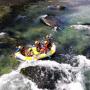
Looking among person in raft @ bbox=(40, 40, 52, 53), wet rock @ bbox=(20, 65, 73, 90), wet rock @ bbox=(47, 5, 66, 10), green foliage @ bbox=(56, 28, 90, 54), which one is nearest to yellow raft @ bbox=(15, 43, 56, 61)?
person in raft @ bbox=(40, 40, 52, 53)

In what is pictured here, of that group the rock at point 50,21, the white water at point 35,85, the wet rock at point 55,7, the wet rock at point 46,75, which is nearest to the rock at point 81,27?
the rock at point 50,21

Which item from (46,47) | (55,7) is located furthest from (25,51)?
(55,7)

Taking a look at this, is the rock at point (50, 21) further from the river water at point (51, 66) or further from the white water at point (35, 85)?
the white water at point (35, 85)

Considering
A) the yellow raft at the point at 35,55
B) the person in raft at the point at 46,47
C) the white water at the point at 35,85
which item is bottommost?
the white water at the point at 35,85

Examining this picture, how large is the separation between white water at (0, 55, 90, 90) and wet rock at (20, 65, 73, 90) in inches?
9.6

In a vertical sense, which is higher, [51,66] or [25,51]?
[25,51]

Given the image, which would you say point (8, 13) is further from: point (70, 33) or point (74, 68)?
point (74, 68)

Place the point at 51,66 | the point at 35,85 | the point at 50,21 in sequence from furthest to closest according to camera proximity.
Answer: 1. the point at 50,21
2. the point at 51,66
3. the point at 35,85

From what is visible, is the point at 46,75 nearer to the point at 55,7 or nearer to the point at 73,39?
the point at 73,39

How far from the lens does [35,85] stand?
812 inches

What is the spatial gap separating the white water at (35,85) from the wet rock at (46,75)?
244 mm

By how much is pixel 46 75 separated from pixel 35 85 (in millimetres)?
1459

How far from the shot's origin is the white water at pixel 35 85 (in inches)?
809

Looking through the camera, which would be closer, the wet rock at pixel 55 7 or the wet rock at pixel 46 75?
the wet rock at pixel 46 75
